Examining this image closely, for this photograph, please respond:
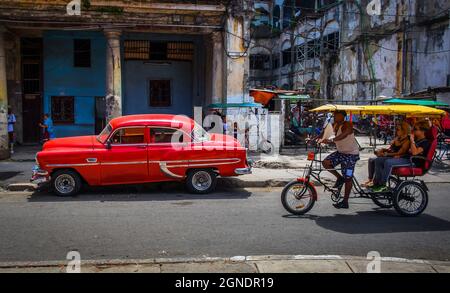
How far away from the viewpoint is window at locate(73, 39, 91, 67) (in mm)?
20375

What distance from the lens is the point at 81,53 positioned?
20.5m

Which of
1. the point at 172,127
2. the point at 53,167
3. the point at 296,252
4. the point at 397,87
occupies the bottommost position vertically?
the point at 296,252

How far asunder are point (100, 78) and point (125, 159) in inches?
457

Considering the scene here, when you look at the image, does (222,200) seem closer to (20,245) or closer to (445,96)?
(20,245)

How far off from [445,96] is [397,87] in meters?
6.50

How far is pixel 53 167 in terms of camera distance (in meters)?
9.88

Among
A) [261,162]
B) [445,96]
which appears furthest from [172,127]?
[445,96]

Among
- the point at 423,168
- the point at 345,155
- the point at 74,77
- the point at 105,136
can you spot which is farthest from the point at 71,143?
the point at 74,77

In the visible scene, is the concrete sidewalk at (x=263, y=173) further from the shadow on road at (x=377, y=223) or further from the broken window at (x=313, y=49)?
the broken window at (x=313, y=49)

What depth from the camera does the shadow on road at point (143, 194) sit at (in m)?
9.83

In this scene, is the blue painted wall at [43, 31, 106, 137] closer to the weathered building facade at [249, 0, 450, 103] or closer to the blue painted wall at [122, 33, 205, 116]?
the blue painted wall at [122, 33, 205, 116]

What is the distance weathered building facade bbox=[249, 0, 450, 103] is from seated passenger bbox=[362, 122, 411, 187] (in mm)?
10187

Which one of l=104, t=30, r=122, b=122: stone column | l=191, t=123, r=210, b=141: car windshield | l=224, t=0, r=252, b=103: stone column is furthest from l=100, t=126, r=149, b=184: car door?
l=224, t=0, r=252, b=103: stone column

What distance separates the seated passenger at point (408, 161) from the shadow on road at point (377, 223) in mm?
550
